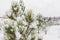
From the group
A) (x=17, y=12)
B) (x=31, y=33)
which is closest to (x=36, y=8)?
(x=17, y=12)

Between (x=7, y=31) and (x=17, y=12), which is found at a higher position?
(x=17, y=12)

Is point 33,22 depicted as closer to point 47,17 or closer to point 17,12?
point 17,12

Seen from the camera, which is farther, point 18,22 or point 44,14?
point 44,14

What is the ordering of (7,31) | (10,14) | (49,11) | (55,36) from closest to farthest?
(7,31)
(10,14)
(55,36)
(49,11)

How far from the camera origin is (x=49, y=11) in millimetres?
2066

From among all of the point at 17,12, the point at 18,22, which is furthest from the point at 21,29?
the point at 17,12

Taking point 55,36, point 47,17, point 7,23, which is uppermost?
point 7,23

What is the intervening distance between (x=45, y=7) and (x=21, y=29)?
0.87 metres

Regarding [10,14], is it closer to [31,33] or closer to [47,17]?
[31,33]

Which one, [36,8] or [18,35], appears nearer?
[18,35]

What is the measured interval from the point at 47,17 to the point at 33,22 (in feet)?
2.17

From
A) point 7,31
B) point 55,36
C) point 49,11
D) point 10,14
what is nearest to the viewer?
Result: point 7,31

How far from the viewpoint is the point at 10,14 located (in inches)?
56.4

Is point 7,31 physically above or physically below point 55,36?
above
